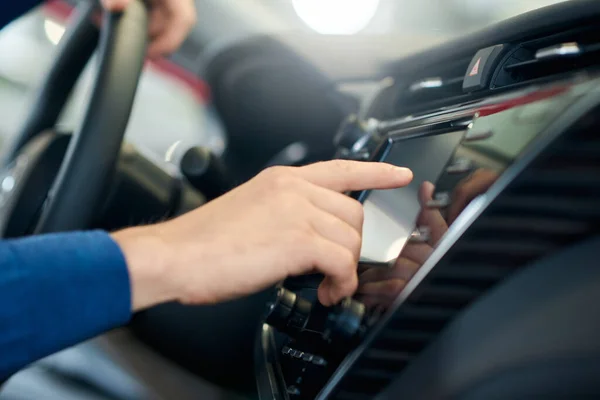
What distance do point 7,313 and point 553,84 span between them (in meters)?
0.40

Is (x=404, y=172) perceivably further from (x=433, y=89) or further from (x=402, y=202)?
(x=433, y=89)

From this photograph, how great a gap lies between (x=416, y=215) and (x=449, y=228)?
52mm

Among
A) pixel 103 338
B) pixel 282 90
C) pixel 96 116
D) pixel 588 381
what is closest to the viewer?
pixel 588 381

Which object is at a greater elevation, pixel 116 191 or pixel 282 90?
pixel 282 90

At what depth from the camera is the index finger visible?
44 centimetres

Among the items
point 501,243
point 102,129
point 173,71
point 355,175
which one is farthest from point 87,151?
point 173,71

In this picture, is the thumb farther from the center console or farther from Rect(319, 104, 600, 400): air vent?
Rect(319, 104, 600, 400): air vent

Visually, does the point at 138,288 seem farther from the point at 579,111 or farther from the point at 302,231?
the point at 579,111

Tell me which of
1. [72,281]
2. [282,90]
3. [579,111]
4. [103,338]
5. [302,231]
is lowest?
[103,338]

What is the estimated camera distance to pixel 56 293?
392 mm

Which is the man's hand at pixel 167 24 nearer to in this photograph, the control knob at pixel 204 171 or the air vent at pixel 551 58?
the control knob at pixel 204 171

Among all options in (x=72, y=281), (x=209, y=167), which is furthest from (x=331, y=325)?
(x=209, y=167)

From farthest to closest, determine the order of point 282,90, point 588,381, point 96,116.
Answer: point 282,90 < point 96,116 < point 588,381

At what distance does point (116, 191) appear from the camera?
81cm
